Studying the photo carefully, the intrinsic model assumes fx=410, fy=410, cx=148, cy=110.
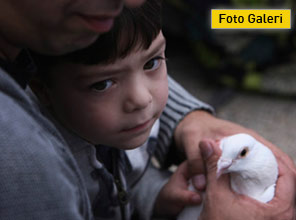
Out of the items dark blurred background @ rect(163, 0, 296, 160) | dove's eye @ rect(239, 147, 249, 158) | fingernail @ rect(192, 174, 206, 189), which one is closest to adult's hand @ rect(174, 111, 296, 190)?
fingernail @ rect(192, 174, 206, 189)

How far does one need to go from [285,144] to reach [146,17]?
135cm

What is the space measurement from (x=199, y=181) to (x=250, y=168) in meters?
0.13

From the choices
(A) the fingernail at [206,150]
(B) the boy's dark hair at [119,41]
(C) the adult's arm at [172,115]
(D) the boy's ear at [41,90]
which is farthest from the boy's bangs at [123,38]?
(C) the adult's arm at [172,115]

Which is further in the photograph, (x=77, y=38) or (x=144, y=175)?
(x=144, y=175)

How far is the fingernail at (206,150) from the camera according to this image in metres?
0.95

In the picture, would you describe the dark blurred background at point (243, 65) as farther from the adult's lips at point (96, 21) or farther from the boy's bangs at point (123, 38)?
the adult's lips at point (96, 21)

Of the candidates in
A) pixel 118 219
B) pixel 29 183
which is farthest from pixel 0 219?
pixel 118 219

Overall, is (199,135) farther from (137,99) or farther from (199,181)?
(137,99)

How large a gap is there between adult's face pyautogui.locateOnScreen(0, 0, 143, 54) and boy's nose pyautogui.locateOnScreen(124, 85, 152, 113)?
7.7 inches

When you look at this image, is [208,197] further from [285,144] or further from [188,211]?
[285,144]

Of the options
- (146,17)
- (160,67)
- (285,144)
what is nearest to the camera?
(146,17)

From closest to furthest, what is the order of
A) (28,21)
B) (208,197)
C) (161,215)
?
(28,21)
(208,197)
(161,215)

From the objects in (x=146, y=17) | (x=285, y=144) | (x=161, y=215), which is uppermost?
(x=146, y=17)

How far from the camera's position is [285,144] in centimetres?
185
